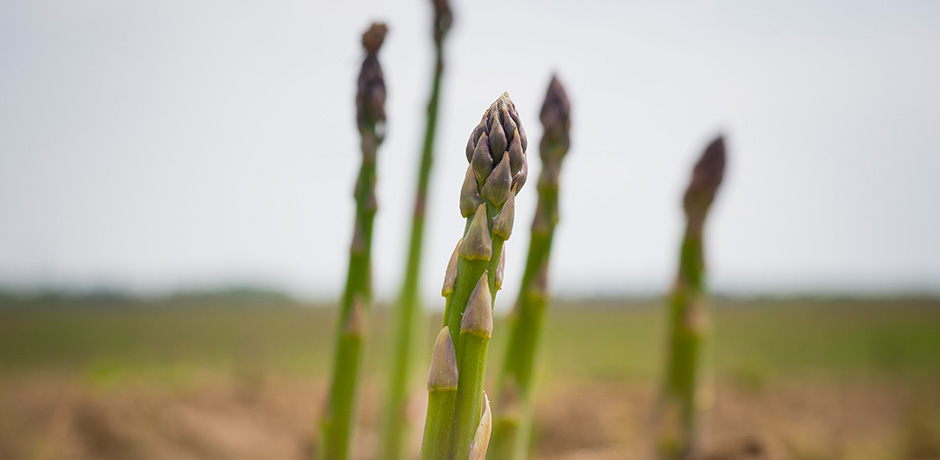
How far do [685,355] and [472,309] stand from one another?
0.93 m

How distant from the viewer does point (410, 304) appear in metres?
2.50

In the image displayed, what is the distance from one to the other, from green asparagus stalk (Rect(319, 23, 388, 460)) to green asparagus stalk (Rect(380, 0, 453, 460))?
68 centimetres

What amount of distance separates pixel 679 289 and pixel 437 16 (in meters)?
1.51

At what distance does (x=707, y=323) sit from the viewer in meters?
1.75

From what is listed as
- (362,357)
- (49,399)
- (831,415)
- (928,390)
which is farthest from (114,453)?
(928,390)

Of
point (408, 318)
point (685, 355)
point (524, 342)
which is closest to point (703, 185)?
point (685, 355)

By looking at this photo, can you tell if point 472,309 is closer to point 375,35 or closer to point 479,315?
point 479,315

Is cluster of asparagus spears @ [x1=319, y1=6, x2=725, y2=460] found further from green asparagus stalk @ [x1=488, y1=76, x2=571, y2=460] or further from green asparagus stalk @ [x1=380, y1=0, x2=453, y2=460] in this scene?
green asparagus stalk @ [x1=380, y1=0, x2=453, y2=460]

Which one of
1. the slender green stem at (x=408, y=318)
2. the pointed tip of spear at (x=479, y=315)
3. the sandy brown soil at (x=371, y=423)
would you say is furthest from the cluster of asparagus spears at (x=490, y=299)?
the sandy brown soil at (x=371, y=423)

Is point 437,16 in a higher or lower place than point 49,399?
higher

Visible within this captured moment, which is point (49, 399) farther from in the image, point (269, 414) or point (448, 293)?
point (448, 293)

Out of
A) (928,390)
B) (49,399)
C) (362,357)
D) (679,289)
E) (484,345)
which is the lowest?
(49,399)

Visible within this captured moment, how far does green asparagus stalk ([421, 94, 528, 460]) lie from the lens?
1.08m

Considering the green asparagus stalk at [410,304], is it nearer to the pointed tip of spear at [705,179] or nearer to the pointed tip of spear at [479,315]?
the pointed tip of spear at [705,179]
